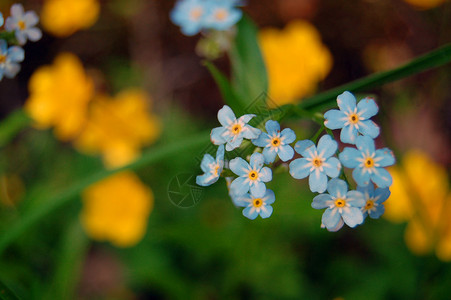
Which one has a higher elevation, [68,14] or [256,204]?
[256,204]

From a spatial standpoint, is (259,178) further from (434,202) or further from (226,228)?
(434,202)

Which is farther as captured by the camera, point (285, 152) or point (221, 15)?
point (221, 15)

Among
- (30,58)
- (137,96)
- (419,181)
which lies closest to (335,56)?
(419,181)

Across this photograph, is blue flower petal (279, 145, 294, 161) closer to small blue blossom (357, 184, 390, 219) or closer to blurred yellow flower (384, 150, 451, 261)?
small blue blossom (357, 184, 390, 219)

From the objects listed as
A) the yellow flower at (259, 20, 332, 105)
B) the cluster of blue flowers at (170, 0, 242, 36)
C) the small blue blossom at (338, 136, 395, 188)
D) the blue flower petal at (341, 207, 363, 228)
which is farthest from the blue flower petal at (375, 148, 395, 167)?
the yellow flower at (259, 20, 332, 105)

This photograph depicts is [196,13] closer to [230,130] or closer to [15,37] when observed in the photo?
[15,37]

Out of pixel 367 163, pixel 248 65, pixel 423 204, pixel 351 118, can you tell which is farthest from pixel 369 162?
pixel 423 204

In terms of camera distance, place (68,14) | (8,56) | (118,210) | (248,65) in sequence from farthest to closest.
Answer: (68,14) < (118,210) < (248,65) < (8,56)
